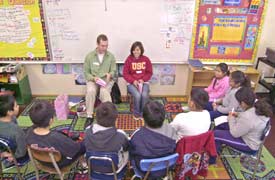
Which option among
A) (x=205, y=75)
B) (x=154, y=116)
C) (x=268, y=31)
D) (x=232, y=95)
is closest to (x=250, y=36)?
(x=268, y=31)

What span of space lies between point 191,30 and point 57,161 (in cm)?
250

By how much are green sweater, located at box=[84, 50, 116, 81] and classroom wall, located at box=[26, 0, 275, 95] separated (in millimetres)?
517

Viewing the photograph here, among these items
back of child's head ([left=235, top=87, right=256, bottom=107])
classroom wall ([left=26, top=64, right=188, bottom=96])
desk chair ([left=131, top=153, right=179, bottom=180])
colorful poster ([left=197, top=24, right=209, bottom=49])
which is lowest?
classroom wall ([left=26, top=64, right=188, bottom=96])

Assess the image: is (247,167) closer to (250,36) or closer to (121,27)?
(250,36)

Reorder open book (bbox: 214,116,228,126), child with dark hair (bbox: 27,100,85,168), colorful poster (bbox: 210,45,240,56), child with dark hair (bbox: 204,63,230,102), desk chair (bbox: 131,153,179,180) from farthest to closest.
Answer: colorful poster (bbox: 210,45,240,56), child with dark hair (bbox: 204,63,230,102), open book (bbox: 214,116,228,126), child with dark hair (bbox: 27,100,85,168), desk chair (bbox: 131,153,179,180)

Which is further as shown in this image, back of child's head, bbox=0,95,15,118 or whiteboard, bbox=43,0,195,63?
whiteboard, bbox=43,0,195,63

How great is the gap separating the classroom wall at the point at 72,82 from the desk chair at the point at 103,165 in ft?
6.94

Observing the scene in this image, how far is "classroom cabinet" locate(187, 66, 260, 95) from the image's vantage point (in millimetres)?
3312

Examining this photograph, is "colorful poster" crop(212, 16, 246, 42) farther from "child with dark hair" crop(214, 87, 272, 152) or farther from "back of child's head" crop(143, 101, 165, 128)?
"back of child's head" crop(143, 101, 165, 128)

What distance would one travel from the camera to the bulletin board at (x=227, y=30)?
124 inches

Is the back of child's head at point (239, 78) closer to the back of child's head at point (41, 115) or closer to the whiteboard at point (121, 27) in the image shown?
the whiteboard at point (121, 27)

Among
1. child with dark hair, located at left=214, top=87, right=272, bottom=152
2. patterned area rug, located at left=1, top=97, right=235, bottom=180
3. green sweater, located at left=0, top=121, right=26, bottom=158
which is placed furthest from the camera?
patterned area rug, located at left=1, top=97, right=235, bottom=180

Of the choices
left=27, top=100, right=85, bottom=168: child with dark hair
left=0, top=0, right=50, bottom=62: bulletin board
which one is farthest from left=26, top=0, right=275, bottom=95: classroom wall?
left=27, top=100, right=85, bottom=168: child with dark hair

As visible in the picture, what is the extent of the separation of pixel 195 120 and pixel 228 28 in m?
2.01
